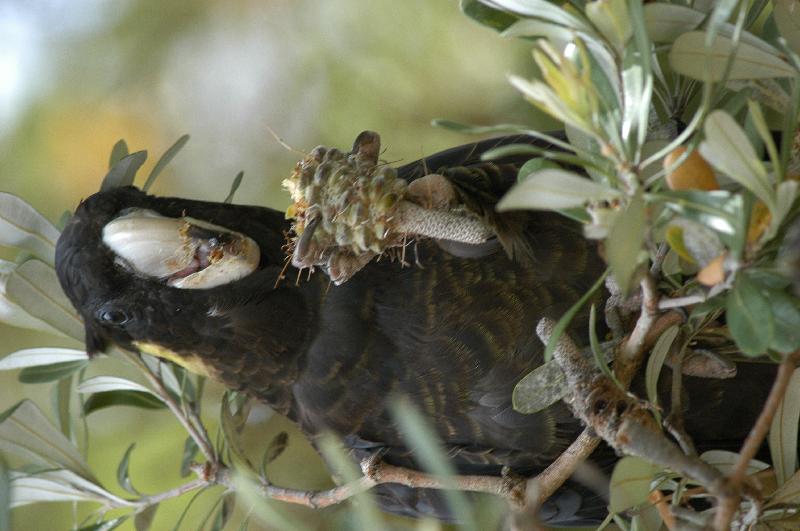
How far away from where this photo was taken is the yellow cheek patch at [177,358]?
2.86 ft

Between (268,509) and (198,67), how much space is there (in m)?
1.15

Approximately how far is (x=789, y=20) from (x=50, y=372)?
830 mm

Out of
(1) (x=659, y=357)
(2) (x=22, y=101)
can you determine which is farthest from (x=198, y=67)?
(1) (x=659, y=357)

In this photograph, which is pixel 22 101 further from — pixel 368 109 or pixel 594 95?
pixel 594 95

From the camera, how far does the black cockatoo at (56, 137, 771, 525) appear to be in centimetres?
78

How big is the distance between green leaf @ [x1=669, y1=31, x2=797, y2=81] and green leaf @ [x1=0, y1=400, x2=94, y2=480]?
687 millimetres

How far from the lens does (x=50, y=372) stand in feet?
3.22

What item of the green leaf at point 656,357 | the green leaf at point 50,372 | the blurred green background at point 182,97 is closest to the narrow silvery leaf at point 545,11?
the green leaf at point 656,357

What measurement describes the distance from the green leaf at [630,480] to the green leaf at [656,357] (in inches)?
2.5

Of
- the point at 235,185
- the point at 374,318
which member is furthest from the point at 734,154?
the point at 235,185

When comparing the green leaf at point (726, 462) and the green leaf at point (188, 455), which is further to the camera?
the green leaf at point (188, 455)

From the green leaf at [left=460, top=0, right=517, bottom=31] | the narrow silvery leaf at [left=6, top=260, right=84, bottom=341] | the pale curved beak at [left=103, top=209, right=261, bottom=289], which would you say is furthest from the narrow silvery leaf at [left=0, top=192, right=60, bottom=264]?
the green leaf at [left=460, top=0, right=517, bottom=31]

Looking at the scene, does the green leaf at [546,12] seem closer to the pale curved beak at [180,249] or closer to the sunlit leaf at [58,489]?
the pale curved beak at [180,249]

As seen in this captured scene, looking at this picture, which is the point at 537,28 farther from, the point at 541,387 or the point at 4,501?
the point at 4,501
